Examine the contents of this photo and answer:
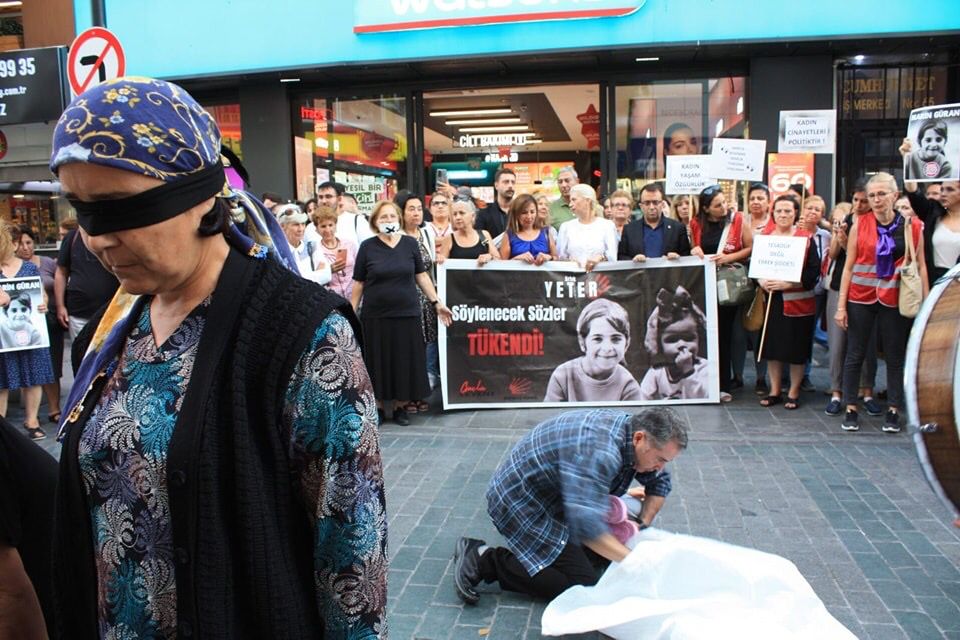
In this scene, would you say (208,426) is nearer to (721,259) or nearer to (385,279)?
(385,279)

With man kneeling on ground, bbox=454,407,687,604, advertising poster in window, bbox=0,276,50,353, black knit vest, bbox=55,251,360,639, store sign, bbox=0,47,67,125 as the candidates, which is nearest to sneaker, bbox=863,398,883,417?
man kneeling on ground, bbox=454,407,687,604

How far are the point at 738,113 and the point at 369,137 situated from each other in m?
5.66

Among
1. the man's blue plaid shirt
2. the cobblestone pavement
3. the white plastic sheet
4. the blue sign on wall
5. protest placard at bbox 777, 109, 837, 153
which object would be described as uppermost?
the blue sign on wall

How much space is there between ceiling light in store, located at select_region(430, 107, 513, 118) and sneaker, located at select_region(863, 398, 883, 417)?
25.9ft

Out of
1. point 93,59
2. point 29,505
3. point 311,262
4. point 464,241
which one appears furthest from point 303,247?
point 29,505

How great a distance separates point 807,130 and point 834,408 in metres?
3.20

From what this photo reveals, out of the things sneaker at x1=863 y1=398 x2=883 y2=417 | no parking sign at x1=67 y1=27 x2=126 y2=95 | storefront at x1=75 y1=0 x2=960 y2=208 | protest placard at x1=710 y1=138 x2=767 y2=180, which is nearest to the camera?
no parking sign at x1=67 y1=27 x2=126 y2=95

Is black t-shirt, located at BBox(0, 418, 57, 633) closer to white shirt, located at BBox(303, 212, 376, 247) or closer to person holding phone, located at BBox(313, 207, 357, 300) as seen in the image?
person holding phone, located at BBox(313, 207, 357, 300)

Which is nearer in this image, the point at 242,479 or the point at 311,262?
the point at 242,479

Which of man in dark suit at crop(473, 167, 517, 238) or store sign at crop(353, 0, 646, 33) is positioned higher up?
store sign at crop(353, 0, 646, 33)

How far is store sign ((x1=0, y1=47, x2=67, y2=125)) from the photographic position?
1114 cm

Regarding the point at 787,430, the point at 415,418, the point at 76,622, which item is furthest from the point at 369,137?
the point at 76,622

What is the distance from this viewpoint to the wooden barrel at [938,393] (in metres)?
2.71

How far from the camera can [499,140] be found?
1448 cm
